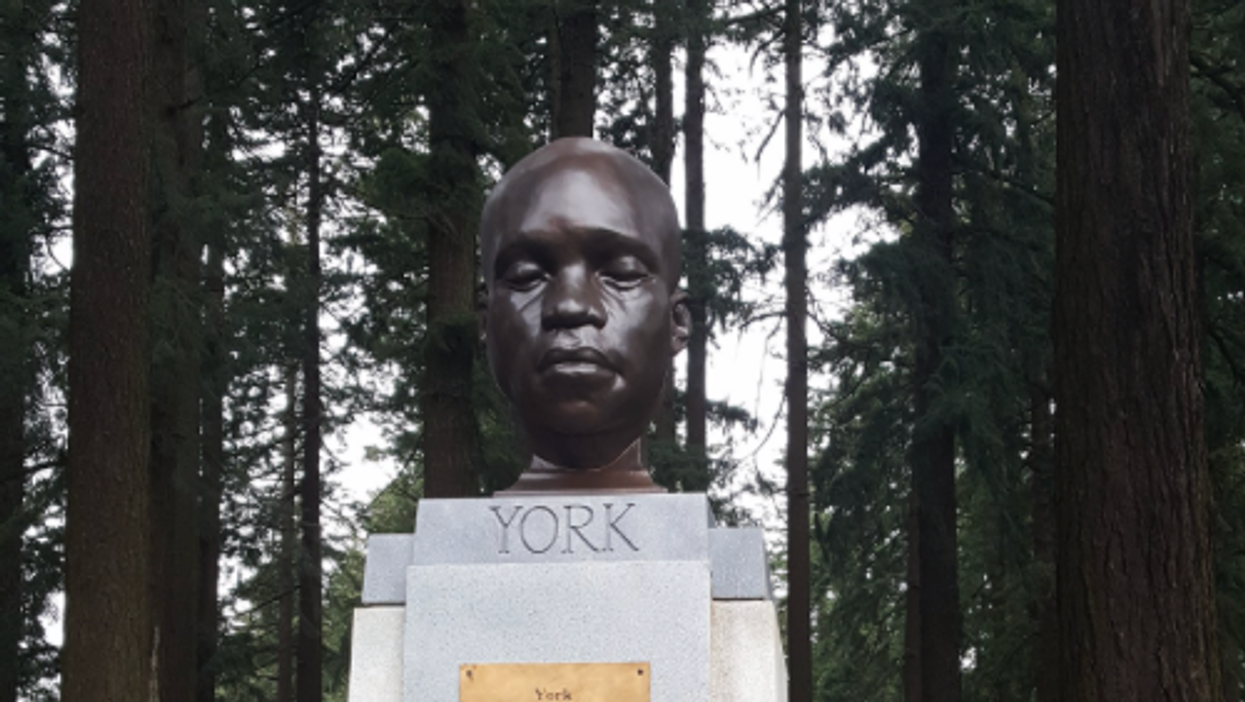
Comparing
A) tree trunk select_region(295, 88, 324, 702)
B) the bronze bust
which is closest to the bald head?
the bronze bust

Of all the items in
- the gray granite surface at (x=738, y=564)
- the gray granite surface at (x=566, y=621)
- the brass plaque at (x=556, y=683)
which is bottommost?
the brass plaque at (x=556, y=683)

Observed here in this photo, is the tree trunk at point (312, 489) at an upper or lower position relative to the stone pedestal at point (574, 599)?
upper

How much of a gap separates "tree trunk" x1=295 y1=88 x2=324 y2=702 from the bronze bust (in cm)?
1254

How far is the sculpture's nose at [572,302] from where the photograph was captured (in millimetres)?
6027

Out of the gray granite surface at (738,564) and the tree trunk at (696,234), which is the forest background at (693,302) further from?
the gray granite surface at (738,564)

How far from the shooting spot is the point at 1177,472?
22.8ft

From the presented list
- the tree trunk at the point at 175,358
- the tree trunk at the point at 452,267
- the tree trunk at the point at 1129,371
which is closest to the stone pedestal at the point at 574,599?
the tree trunk at the point at 1129,371

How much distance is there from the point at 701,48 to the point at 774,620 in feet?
39.6

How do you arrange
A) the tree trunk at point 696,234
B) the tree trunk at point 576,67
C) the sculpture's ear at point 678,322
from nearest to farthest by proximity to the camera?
the sculpture's ear at point 678,322 → the tree trunk at point 576,67 → the tree trunk at point 696,234

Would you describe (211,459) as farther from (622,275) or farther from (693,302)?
(622,275)

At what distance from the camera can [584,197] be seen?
20.1ft

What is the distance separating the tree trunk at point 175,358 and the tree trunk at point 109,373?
1.50 metres

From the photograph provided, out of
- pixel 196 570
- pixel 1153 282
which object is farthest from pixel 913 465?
pixel 1153 282

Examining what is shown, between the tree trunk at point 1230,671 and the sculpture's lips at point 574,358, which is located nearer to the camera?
the sculpture's lips at point 574,358
